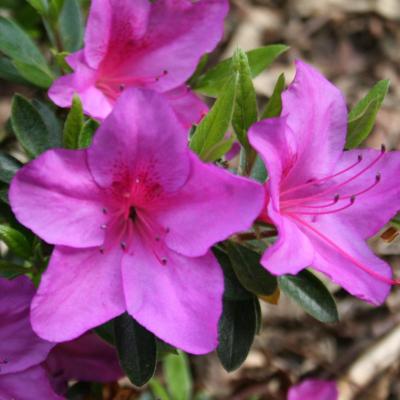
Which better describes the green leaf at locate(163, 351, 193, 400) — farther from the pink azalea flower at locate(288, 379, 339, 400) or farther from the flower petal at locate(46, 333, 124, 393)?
the flower petal at locate(46, 333, 124, 393)

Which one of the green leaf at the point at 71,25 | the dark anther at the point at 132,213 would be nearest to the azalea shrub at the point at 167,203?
the dark anther at the point at 132,213

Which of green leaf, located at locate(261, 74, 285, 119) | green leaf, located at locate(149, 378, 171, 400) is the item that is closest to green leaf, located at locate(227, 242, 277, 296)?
green leaf, located at locate(261, 74, 285, 119)

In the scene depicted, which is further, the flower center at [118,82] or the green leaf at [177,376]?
the green leaf at [177,376]

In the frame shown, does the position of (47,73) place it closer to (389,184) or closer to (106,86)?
(106,86)

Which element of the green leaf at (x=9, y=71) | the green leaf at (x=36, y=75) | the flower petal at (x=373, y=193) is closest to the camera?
the flower petal at (x=373, y=193)

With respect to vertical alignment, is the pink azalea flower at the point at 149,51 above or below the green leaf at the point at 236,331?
above

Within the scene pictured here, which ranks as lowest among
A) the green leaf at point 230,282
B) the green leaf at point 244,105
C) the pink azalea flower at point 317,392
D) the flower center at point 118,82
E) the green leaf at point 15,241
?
the pink azalea flower at point 317,392

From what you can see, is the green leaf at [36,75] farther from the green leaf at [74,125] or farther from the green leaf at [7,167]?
the green leaf at [74,125]

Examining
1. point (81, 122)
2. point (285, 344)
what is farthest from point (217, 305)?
point (285, 344)
